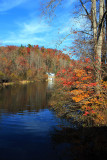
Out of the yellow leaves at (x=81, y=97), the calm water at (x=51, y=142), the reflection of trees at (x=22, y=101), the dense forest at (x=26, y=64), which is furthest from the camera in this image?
the dense forest at (x=26, y=64)

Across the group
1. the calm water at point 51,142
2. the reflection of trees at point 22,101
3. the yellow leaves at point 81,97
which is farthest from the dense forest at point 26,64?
the calm water at point 51,142

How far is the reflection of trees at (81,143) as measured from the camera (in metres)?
5.24

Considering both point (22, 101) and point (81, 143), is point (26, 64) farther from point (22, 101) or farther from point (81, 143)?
point (81, 143)

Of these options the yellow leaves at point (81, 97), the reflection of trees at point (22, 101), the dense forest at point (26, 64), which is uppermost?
the dense forest at point (26, 64)

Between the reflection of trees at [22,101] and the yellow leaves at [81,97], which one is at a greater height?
the yellow leaves at [81,97]

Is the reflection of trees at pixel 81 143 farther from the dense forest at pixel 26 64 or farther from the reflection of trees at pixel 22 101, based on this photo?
the reflection of trees at pixel 22 101

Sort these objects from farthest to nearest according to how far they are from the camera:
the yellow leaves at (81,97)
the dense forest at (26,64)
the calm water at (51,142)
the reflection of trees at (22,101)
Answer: the dense forest at (26,64) < the reflection of trees at (22,101) < the yellow leaves at (81,97) < the calm water at (51,142)

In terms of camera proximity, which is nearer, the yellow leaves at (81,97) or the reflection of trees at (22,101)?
the yellow leaves at (81,97)

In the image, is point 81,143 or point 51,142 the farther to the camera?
point 51,142

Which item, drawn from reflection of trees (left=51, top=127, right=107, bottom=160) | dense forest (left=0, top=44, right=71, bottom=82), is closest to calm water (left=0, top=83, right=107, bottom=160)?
reflection of trees (left=51, top=127, right=107, bottom=160)

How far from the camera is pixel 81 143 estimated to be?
6.02 metres

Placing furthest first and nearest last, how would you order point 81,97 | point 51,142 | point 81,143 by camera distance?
1. point 81,97
2. point 51,142
3. point 81,143

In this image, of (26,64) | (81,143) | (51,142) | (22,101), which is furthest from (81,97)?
(26,64)

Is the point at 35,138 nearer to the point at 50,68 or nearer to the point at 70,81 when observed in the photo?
the point at 70,81
